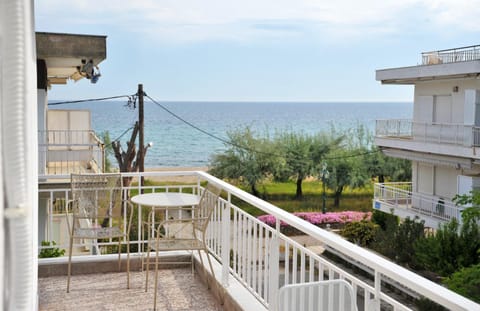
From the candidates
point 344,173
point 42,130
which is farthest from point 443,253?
point 344,173

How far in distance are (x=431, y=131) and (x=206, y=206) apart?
1554 cm

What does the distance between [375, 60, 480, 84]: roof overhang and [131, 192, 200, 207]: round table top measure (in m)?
13.3

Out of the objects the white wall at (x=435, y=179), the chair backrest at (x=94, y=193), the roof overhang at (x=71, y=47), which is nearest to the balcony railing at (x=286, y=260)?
the chair backrest at (x=94, y=193)

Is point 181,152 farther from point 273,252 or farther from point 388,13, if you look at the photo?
point 273,252

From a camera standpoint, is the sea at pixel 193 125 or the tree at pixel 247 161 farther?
the sea at pixel 193 125

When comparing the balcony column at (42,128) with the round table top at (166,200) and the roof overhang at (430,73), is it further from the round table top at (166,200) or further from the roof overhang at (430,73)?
the roof overhang at (430,73)

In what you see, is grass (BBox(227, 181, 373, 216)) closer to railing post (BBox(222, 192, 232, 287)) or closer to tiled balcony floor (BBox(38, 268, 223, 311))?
tiled balcony floor (BBox(38, 268, 223, 311))

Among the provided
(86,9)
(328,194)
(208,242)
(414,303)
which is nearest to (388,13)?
(86,9)

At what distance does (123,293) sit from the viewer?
4258 mm

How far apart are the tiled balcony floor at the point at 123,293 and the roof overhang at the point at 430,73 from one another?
44.3 ft

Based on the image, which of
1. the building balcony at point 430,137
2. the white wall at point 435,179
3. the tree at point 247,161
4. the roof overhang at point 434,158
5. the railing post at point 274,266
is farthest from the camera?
the tree at point 247,161

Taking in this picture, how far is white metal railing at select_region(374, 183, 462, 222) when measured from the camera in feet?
57.4

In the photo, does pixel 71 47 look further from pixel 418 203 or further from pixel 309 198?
pixel 309 198

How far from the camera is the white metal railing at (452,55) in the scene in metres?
16.7
